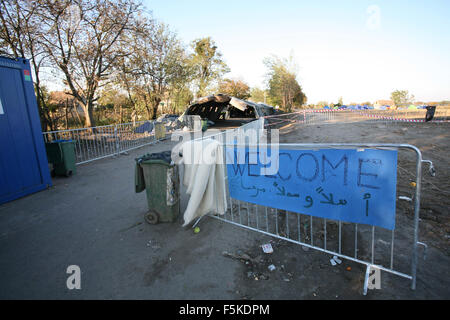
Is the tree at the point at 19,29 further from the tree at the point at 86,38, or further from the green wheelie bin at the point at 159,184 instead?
the green wheelie bin at the point at 159,184

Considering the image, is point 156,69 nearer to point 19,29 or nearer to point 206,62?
point 19,29

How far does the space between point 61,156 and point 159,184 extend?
16.0ft

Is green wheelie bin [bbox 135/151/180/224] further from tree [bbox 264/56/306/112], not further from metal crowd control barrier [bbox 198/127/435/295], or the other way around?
tree [bbox 264/56/306/112]

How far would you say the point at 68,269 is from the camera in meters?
2.86

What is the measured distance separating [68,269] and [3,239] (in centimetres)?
175

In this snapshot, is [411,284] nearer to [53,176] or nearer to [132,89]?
[53,176]

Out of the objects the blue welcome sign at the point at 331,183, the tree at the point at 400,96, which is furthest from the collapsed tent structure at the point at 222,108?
the tree at the point at 400,96

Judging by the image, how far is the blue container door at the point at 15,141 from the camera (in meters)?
4.89

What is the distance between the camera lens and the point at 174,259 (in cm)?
300

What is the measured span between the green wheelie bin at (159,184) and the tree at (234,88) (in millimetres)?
36686

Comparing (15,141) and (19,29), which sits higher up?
(19,29)

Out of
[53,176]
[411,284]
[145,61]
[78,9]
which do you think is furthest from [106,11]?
[411,284]

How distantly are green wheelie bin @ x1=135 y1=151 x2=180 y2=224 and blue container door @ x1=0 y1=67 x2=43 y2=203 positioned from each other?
11.7 feet

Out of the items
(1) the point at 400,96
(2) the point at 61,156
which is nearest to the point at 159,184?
(2) the point at 61,156
